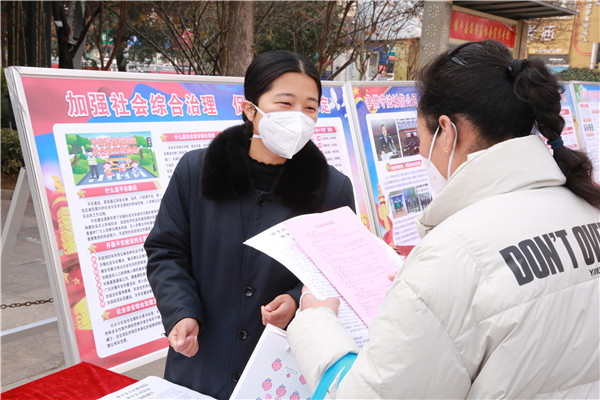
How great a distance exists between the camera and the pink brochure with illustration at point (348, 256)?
1.45 m

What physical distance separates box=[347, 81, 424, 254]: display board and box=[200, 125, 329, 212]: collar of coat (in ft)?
5.25

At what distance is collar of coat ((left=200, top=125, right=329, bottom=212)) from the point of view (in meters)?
1.69

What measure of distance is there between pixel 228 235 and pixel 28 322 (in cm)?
343

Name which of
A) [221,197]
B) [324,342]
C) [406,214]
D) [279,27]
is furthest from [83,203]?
[279,27]

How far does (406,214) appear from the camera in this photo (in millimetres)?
3566

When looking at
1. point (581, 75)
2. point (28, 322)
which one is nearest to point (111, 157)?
point (28, 322)

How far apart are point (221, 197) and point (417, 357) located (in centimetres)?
92

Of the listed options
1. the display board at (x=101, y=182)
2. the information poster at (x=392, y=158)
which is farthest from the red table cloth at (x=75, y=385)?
the information poster at (x=392, y=158)

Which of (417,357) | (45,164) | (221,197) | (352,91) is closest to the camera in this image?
(417,357)

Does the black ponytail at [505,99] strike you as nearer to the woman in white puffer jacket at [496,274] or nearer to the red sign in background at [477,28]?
the woman in white puffer jacket at [496,274]

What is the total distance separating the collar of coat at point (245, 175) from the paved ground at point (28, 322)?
4.69ft

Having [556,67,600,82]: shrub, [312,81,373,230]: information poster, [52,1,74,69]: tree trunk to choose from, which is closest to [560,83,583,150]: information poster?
[312,81,373,230]: information poster

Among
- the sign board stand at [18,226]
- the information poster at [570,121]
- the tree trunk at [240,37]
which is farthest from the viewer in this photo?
the tree trunk at [240,37]

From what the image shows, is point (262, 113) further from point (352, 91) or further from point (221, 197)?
point (352, 91)
